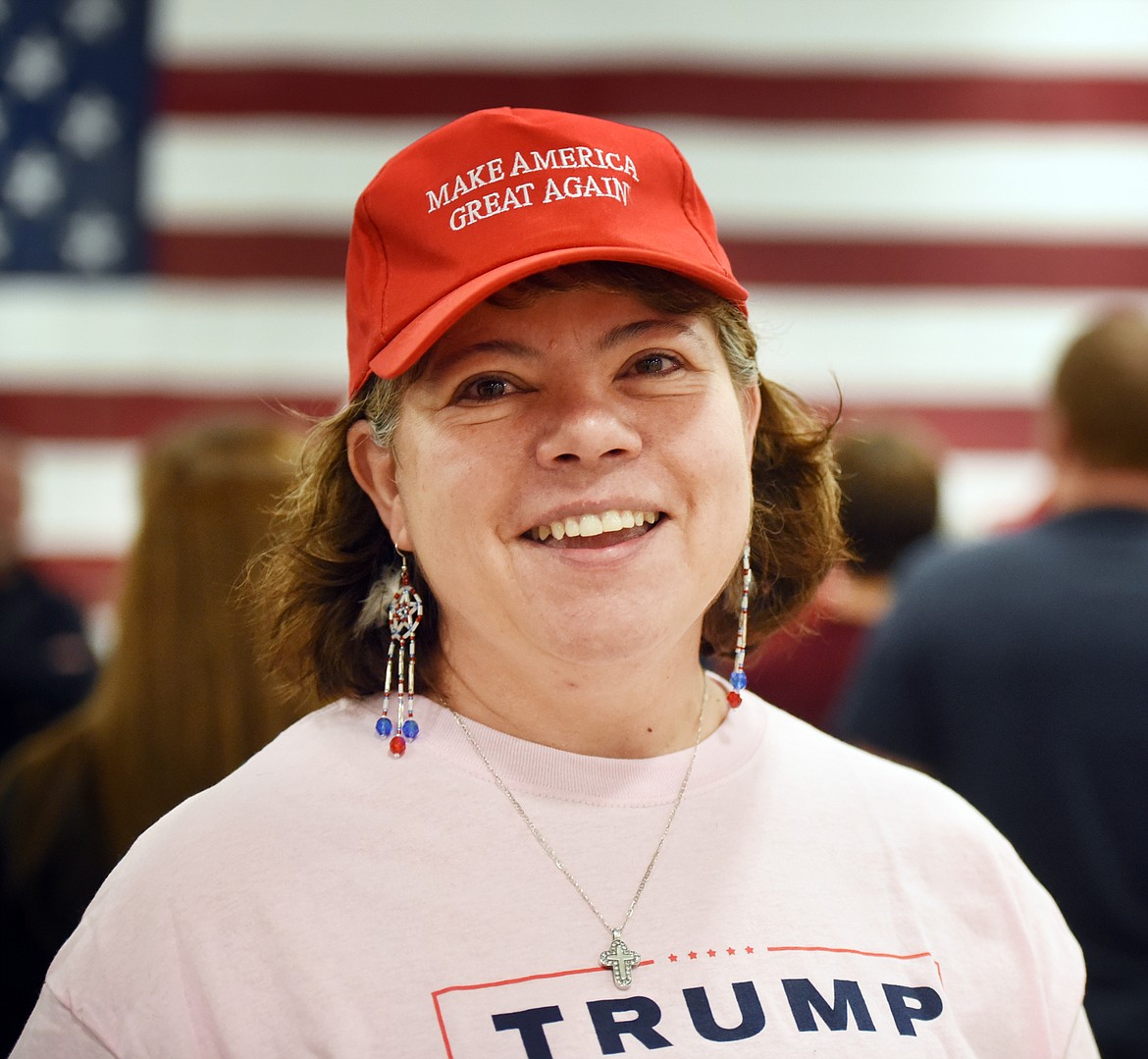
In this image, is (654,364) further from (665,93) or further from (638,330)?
(665,93)

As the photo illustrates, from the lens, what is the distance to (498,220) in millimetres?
1135

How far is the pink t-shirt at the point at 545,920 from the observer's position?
1055 millimetres

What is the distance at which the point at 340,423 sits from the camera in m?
1.31

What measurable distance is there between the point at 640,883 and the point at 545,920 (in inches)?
3.6

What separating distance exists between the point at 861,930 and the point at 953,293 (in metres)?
3.59

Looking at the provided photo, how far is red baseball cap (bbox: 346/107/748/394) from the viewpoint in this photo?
3.67 ft

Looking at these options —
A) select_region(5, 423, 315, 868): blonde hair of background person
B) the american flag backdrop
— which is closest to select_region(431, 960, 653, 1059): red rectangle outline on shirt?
select_region(5, 423, 315, 868): blonde hair of background person

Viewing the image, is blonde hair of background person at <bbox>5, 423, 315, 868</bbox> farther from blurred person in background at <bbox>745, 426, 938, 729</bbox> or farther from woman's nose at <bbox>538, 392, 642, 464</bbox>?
blurred person in background at <bbox>745, 426, 938, 729</bbox>

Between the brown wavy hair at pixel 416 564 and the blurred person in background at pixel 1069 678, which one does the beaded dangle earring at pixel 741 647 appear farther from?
the blurred person in background at pixel 1069 678

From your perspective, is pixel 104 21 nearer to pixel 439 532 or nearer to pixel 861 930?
pixel 439 532

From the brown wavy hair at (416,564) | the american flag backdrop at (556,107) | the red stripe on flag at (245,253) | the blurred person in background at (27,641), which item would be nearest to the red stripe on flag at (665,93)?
the american flag backdrop at (556,107)

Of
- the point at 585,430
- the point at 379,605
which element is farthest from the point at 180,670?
the point at 585,430

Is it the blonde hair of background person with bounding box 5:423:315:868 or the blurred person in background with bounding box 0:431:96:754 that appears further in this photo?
the blurred person in background with bounding box 0:431:96:754

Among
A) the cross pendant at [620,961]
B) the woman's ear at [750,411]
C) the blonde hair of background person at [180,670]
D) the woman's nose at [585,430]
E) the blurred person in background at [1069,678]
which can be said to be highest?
the woman's nose at [585,430]
